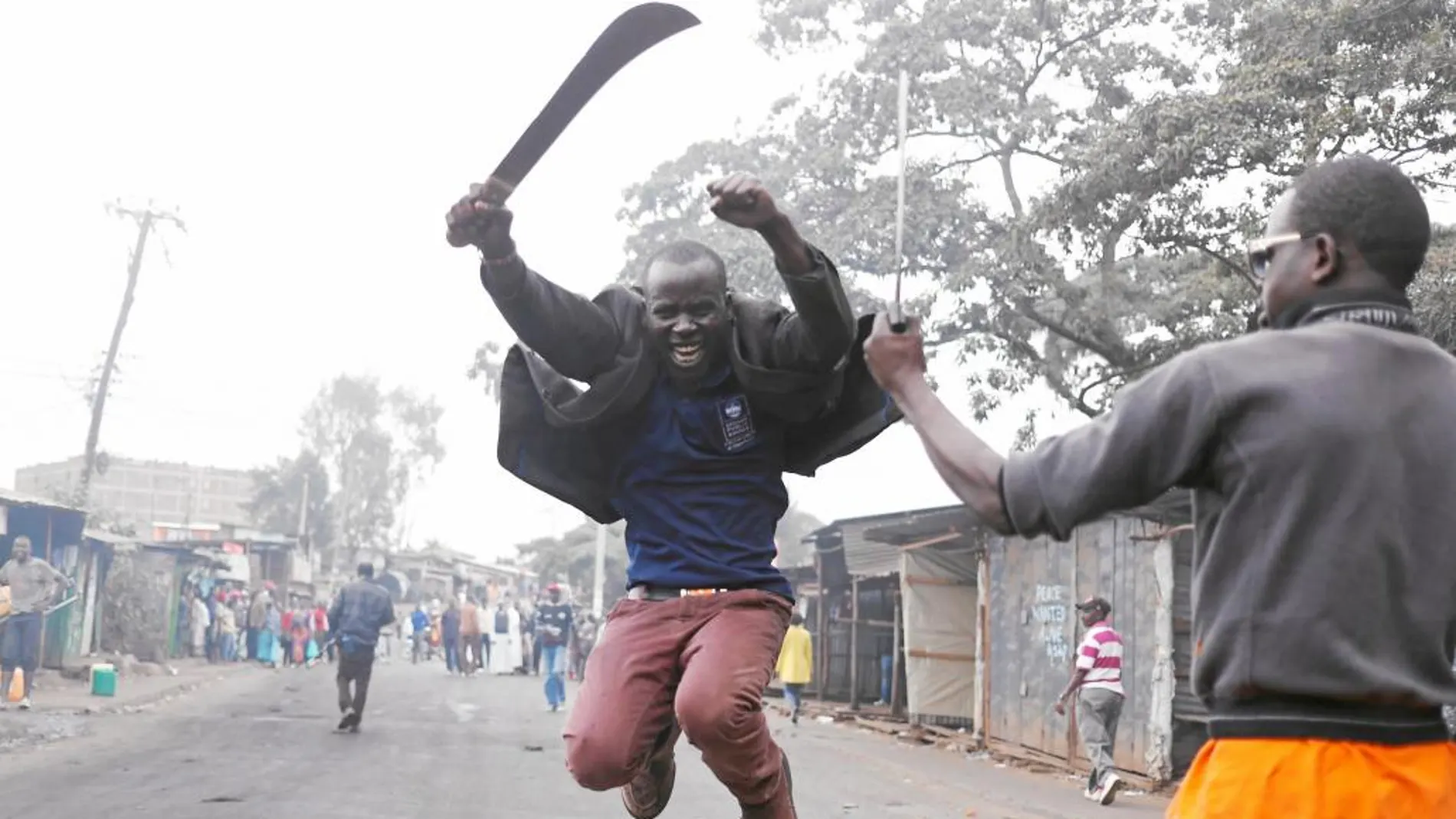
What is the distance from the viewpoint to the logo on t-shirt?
4.44m

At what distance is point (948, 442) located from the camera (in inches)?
102

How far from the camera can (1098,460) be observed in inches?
94.0

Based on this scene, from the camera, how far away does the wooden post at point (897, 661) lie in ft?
75.2

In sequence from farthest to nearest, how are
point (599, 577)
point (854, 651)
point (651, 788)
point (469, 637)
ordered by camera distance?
point (599, 577)
point (469, 637)
point (854, 651)
point (651, 788)

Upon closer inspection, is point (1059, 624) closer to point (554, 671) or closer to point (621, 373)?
point (554, 671)

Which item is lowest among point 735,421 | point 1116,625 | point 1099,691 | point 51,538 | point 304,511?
point 1099,691

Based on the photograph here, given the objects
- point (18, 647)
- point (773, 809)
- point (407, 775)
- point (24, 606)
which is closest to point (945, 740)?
point (407, 775)

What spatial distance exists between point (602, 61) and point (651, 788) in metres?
2.31

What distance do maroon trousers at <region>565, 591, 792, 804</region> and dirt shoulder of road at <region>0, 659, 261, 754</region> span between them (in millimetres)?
9915

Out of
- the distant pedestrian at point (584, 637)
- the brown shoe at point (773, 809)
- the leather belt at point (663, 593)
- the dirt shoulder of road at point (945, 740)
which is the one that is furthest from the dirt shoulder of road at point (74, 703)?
the brown shoe at point (773, 809)

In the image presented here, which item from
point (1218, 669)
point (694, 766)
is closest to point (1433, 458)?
point (1218, 669)

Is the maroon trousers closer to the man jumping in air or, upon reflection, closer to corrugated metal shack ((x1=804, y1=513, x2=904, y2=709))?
the man jumping in air

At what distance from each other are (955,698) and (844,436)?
55.2 feet

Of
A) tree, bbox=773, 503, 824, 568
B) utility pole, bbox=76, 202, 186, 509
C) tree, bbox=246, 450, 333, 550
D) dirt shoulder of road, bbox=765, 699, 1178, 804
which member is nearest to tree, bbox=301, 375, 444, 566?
tree, bbox=246, 450, 333, 550
